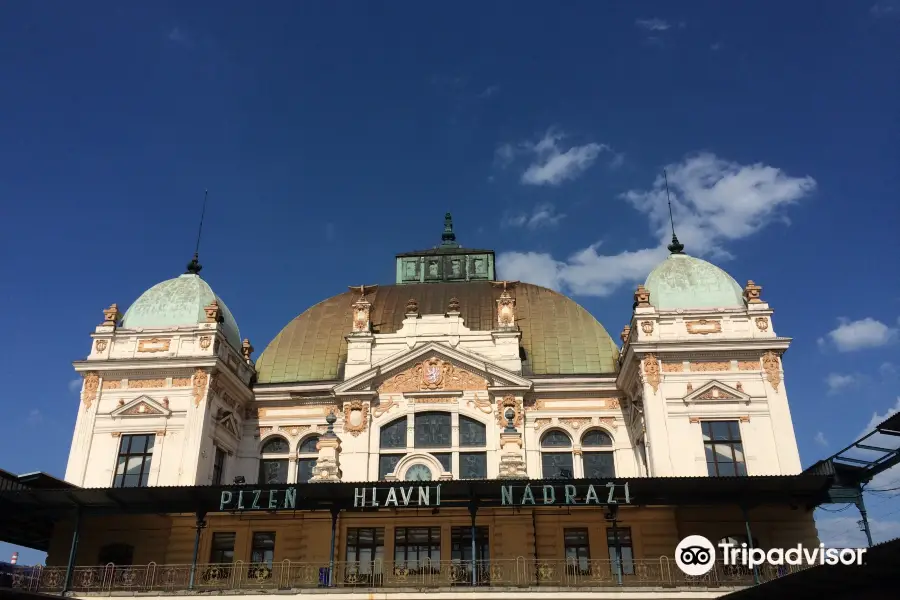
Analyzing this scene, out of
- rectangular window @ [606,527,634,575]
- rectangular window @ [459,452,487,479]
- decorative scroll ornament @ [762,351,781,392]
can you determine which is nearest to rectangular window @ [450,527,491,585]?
rectangular window @ [459,452,487,479]

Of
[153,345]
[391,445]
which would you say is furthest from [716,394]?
[153,345]

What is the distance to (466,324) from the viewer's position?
43.3m

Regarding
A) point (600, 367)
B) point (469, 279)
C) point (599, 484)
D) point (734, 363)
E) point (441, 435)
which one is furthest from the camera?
point (469, 279)

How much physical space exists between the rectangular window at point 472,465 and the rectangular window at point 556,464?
2950 mm

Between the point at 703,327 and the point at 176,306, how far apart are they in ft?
84.5

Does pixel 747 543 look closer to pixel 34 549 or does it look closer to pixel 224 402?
pixel 224 402

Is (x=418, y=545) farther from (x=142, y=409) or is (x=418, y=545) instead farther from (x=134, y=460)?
(x=142, y=409)

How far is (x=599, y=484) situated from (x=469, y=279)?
21330mm

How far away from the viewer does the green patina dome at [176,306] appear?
131ft

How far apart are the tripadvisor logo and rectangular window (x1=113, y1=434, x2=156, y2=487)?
23173 mm

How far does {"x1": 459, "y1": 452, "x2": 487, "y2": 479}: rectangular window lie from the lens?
37500 mm

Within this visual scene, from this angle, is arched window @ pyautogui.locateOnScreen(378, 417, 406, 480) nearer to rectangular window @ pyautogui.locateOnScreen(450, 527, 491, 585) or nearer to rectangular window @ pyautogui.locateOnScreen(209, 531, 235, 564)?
rectangular window @ pyautogui.locateOnScreen(450, 527, 491, 585)

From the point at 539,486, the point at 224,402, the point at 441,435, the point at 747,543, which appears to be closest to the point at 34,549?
the point at 224,402

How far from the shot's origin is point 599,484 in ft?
102
